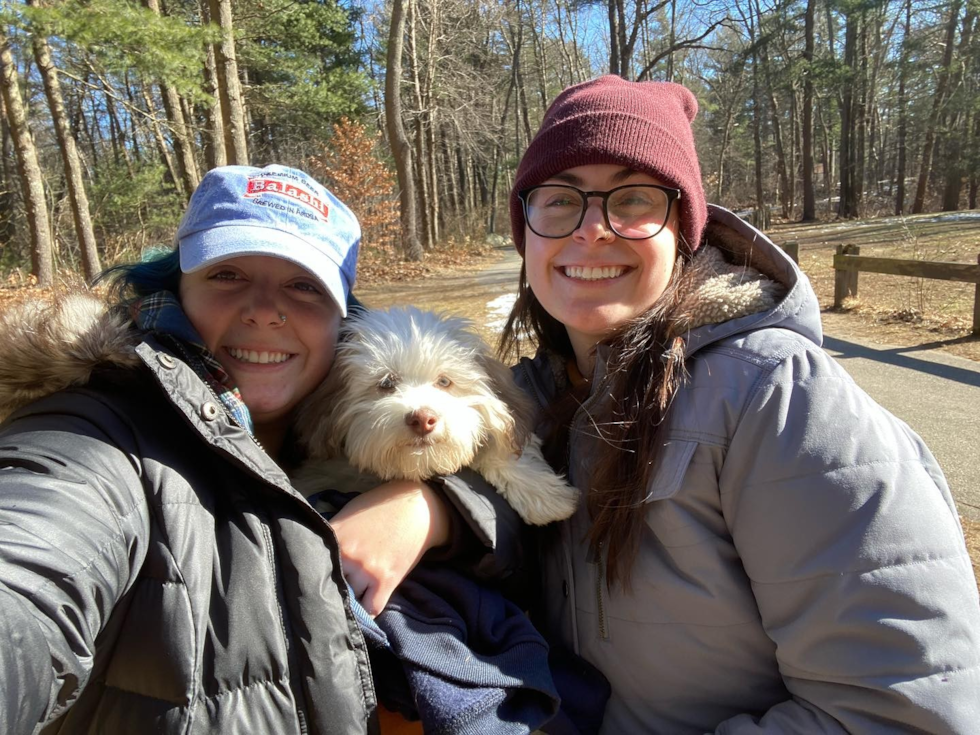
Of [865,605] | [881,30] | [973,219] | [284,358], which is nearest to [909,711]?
[865,605]

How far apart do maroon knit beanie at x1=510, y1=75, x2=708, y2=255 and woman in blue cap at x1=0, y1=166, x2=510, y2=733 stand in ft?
2.59

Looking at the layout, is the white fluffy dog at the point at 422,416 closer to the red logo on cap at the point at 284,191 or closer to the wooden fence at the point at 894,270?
the red logo on cap at the point at 284,191

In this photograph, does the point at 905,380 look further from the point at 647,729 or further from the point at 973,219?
the point at 973,219

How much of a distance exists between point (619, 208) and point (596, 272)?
0.62ft

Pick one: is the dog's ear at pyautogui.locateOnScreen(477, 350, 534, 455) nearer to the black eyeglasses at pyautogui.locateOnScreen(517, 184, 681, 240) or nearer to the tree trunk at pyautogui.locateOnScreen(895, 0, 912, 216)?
the black eyeglasses at pyautogui.locateOnScreen(517, 184, 681, 240)

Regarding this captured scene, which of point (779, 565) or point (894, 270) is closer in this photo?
point (779, 565)

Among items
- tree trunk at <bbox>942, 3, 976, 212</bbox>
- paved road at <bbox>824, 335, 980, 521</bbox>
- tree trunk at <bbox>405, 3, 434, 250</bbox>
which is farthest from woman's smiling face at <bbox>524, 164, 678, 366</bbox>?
tree trunk at <bbox>942, 3, 976, 212</bbox>

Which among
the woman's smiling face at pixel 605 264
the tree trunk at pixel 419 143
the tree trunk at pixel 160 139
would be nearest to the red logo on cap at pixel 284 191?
the woman's smiling face at pixel 605 264

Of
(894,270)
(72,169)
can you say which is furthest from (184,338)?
(72,169)

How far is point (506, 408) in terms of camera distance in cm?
209

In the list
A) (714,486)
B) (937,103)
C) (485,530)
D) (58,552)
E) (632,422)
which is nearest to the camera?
(58,552)

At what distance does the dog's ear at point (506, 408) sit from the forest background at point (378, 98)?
378 inches

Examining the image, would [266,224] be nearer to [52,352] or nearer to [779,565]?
[52,352]

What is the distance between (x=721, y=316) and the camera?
159cm
